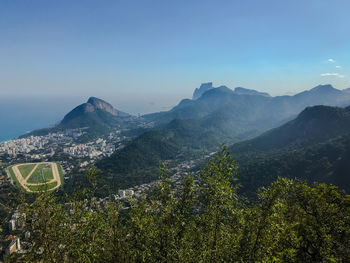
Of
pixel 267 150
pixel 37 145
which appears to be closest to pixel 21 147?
pixel 37 145

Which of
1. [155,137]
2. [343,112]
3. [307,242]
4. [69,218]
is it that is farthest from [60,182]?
[343,112]

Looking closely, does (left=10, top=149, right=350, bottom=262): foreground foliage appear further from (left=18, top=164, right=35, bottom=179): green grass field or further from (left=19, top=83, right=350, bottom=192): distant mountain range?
(left=18, top=164, right=35, bottom=179): green grass field

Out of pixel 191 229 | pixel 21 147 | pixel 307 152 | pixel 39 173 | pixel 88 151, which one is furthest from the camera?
pixel 21 147

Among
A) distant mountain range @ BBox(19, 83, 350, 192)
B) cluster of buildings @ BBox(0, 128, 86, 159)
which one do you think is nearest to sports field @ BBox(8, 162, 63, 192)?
cluster of buildings @ BBox(0, 128, 86, 159)

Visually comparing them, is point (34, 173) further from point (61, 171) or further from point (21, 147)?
point (21, 147)

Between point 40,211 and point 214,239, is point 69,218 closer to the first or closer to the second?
point 40,211

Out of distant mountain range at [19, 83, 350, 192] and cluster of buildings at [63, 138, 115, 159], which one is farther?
cluster of buildings at [63, 138, 115, 159]

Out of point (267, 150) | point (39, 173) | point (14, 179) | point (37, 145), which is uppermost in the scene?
point (37, 145)

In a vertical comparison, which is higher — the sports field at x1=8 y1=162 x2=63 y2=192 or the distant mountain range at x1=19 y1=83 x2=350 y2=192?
the distant mountain range at x1=19 y1=83 x2=350 y2=192
